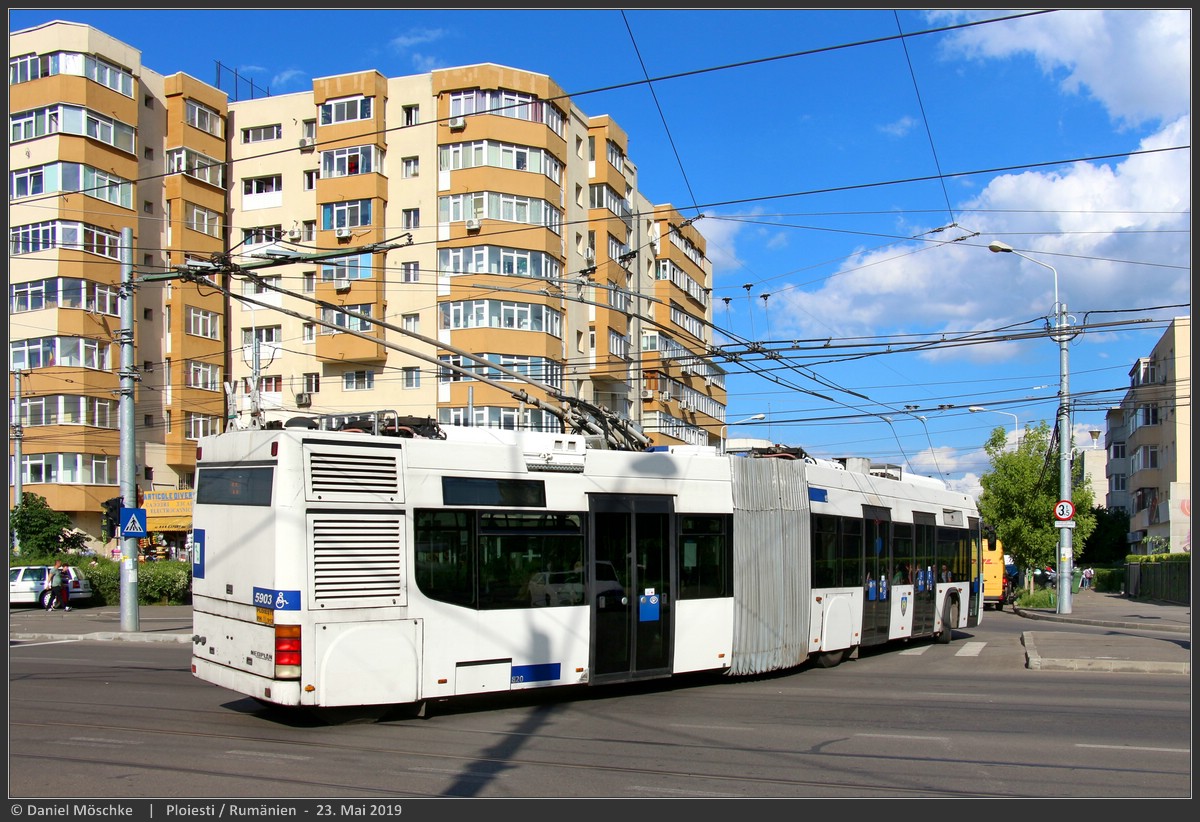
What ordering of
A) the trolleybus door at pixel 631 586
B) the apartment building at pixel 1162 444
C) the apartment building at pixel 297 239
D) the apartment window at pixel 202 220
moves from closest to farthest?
the trolleybus door at pixel 631 586, the apartment building at pixel 297 239, the apartment window at pixel 202 220, the apartment building at pixel 1162 444

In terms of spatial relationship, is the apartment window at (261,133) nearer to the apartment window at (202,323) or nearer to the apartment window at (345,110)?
the apartment window at (345,110)

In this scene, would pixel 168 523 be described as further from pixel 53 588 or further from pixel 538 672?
pixel 538 672

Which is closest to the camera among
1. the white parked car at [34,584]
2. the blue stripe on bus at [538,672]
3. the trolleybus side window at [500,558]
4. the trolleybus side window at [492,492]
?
the trolleybus side window at [500,558]

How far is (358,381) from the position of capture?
46.1 metres

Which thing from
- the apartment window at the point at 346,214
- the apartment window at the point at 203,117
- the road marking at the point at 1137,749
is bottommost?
the road marking at the point at 1137,749

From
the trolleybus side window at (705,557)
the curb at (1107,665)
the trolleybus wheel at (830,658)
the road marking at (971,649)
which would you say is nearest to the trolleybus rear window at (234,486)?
the trolleybus side window at (705,557)

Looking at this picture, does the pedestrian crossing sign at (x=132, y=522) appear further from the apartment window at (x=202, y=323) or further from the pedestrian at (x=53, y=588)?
the apartment window at (x=202, y=323)

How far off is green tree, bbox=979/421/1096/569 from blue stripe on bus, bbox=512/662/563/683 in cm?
4159

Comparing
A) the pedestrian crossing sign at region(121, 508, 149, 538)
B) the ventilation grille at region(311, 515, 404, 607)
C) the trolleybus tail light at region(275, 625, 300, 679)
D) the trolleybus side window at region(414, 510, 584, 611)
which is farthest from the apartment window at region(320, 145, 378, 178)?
the trolleybus tail light at region(275, 625, 300, 679)

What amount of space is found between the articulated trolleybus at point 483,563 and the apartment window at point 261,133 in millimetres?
39152

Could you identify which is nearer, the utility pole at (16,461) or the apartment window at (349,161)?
the utility pole at (16,461)

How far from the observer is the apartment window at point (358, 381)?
150 feet

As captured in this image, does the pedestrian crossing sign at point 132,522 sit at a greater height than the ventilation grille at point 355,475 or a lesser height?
lesser

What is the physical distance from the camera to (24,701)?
482 inches
